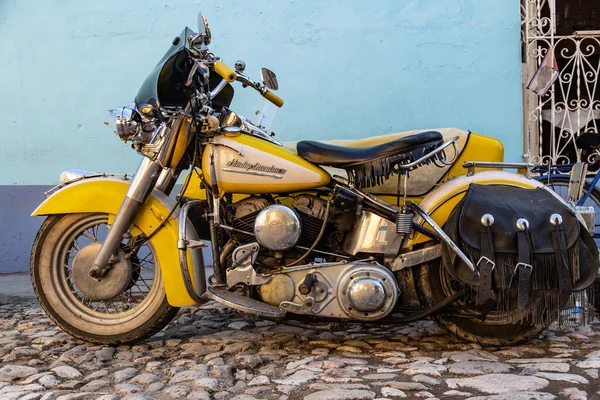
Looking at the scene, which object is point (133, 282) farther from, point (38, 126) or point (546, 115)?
point (546, 115)

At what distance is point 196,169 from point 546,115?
3574 mm

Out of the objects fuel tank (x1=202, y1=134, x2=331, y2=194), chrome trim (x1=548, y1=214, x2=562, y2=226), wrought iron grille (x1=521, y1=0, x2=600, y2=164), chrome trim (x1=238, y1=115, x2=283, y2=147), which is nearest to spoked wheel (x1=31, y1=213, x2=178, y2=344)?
fuel tank (x1=202, y1=134, x2=331, y2=194)

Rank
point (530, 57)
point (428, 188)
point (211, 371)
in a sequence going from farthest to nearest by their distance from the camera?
point (530, 57)
point (428, 188)
point (211, 371)

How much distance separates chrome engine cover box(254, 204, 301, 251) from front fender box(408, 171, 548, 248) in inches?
22.6

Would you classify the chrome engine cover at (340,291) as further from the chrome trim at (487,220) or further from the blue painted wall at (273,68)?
the blue painted wall at (273,68)

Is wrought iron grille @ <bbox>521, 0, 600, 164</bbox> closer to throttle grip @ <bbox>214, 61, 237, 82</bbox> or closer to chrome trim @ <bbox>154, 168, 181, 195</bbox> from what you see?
chrome trim @ <bbox>154, 168, 181, 195</bbox>

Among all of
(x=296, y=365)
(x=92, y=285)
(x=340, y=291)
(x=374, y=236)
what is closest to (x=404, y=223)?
(x=374, y=236)

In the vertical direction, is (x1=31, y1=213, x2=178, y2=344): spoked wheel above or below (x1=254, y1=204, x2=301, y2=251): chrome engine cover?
below

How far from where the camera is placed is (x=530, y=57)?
19.3ft

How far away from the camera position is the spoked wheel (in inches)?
142

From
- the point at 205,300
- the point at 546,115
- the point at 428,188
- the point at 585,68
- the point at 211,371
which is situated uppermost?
the point at 585,68

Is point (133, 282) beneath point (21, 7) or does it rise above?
beneath

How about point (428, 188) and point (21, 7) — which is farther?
point (21, 7)

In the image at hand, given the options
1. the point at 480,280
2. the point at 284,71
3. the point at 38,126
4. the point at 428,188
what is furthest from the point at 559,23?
the point at 38,126
